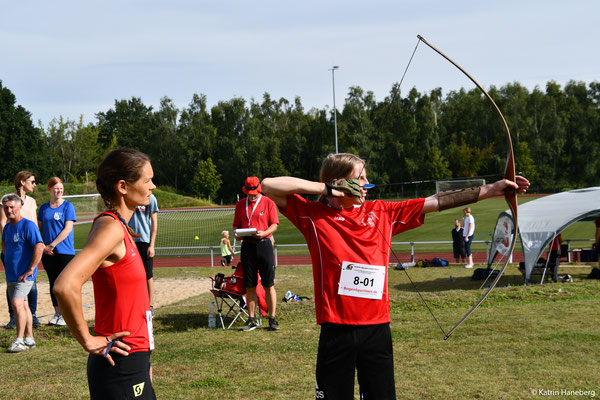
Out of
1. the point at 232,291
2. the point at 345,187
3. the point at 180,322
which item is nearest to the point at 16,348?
the point at 180,322

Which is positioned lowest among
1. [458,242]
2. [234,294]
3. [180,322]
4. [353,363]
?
[180,322]

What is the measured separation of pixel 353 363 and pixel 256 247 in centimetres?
466

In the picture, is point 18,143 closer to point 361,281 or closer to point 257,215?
point 257,215

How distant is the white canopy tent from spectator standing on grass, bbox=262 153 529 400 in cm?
964

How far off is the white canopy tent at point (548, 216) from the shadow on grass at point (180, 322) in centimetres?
720

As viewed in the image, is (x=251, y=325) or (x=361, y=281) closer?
(x=361, y=281)

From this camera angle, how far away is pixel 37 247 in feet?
22.5

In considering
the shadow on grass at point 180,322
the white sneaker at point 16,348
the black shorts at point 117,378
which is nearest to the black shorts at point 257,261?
the shadow on grass at point 180,322

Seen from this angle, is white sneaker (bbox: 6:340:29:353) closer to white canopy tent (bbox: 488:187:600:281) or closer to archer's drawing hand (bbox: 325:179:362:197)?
archer's drawing hand (bbox: 325:179:362:197)

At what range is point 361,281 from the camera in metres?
3.06

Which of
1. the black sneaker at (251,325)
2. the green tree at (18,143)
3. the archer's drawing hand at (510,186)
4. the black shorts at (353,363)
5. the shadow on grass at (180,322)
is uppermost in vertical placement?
the green tree at (18,143)

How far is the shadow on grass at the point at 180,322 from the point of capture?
796 cm

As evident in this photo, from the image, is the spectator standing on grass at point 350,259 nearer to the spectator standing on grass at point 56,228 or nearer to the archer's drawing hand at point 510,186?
the archer's drawing hand at point 510,186

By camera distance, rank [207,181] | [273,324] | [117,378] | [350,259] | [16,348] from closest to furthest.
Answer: [117,378] → [350,259] → [16,348] → [273,324] → [207,181]
